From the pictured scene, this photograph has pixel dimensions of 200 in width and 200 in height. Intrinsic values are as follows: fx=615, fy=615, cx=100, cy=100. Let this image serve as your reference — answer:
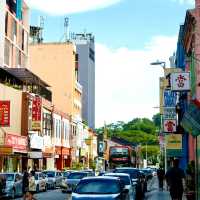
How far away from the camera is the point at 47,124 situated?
243 ft

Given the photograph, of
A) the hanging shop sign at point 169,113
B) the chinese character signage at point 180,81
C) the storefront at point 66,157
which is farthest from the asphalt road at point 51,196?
the storefront at point 66,157

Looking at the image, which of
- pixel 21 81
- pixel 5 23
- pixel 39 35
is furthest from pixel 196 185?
pixel 39 35

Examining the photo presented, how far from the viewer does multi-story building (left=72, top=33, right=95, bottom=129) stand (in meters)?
141

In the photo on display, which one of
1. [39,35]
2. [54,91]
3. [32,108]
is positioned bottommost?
[32,108]

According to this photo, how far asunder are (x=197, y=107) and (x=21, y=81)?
53.7 m

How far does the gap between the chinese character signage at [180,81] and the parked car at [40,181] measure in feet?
49.1

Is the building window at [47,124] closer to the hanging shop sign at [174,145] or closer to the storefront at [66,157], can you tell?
the storefront at [66,157]

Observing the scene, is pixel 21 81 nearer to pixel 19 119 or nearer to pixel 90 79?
pixel 19 119

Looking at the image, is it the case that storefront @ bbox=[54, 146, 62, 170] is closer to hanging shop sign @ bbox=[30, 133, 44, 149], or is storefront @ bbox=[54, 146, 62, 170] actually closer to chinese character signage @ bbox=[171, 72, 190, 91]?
hanging shop sign @ bbox=[30, 133, 44, 149]

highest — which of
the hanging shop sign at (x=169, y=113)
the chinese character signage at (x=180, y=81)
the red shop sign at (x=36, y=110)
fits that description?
the red shop sign at (x=36, y=110)

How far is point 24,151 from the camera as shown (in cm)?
6156

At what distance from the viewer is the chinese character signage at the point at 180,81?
1399 inches

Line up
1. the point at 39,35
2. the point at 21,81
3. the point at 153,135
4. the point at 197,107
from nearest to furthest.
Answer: the point at 197,107
the point at 21,81
the point at 39,35
the point at 153,135

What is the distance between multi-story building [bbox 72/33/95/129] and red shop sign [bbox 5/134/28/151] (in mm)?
78690
